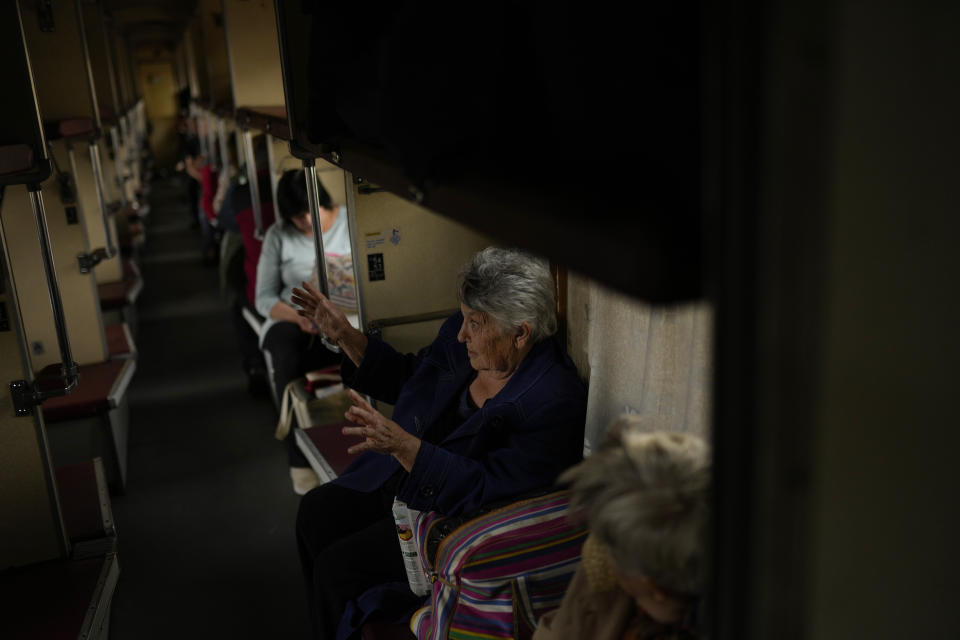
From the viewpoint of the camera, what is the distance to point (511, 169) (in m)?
1.12

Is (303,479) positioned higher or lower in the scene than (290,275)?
lower

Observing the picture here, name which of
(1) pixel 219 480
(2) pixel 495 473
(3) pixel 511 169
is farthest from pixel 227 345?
(3) pixel 511 169

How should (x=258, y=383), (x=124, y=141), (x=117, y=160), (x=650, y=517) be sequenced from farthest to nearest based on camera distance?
(x=124, y=141), (x=117, y=160), (x=258, y=383), (x=650, y=517)

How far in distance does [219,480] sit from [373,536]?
2.21 meters

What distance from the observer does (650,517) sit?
45.9 inches

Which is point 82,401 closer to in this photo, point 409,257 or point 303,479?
point 303,479

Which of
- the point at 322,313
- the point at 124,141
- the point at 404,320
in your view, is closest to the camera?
the point at 322,313

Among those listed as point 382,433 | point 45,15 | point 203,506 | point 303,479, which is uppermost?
point 45,15

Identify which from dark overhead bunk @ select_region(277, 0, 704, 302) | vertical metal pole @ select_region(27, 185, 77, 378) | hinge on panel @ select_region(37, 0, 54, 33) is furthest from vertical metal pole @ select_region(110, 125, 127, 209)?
dark overhead bunk @ select_region(277, 0, 704, 302)

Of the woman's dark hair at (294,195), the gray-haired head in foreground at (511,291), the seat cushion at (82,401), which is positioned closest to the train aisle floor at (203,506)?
the seat cushion at (82,401)

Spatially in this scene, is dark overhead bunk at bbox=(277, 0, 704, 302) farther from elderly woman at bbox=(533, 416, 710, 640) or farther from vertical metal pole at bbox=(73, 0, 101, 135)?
vertical metal pole at bbox=(73, 0, 101, 135)

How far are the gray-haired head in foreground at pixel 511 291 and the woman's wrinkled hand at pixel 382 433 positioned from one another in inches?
17.3

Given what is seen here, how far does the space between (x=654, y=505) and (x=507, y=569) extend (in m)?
0.74

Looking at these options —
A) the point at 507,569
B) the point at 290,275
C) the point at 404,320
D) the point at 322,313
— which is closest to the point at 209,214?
the point at 290,275
